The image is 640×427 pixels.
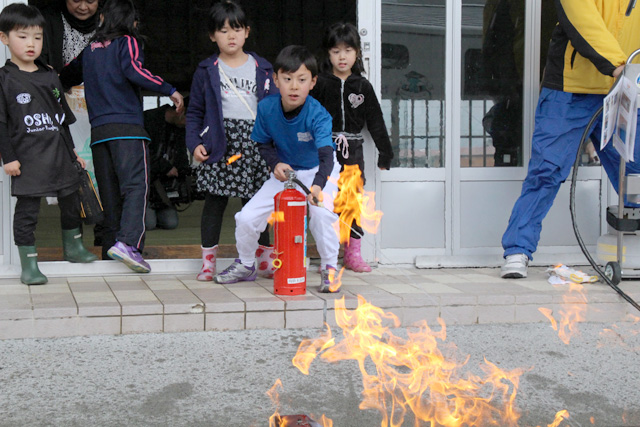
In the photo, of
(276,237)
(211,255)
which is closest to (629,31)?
(276,237)

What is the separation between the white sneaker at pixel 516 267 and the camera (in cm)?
486

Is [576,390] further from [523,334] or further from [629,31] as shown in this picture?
[629,31]

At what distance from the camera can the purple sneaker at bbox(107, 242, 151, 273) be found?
15.4 feet

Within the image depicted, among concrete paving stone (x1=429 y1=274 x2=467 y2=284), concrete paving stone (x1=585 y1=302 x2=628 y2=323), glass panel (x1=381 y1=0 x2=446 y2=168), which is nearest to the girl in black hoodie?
glass panel (x1=381 y1=0 x2=446 y2=168)

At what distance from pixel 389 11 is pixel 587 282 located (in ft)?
8.03

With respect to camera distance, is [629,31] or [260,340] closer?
[260,340]

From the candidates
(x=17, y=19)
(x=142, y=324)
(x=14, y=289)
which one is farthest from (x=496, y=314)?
(x=17, y=19)

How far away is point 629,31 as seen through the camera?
4.77 m

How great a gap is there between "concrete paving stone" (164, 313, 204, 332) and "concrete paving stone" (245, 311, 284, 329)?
259 mm

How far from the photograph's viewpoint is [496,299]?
4.26 meters

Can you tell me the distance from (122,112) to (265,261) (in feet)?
4.62

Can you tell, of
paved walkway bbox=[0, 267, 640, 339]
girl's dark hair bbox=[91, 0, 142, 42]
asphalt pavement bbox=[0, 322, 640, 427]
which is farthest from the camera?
girl's dark hair bbox=[91, 0, 142, 42]

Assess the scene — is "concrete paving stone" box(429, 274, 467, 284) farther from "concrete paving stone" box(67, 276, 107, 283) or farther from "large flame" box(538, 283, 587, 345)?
"concrete paving stone" box(67, 276, 107, 283)

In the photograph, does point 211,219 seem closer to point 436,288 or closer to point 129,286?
point 129,286
